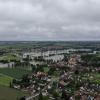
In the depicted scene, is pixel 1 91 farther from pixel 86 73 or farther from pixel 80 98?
pixel 86 73

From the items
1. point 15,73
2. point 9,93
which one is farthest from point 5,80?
point 9,93

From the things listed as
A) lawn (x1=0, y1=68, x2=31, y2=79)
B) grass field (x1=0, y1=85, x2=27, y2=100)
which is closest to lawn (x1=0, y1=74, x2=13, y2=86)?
lawn (x1=0, y1=68, x2=31, y2=79)

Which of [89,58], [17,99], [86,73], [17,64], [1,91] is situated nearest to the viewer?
[17,99]

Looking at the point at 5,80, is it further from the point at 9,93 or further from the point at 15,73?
the point at 9,93

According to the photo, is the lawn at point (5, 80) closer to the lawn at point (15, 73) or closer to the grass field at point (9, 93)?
the lawn at point (15, 73)

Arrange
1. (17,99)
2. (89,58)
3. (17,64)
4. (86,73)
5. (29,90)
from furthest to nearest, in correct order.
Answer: (89,58)
(17,64)
(86,73)
(29,90)
(17,99)

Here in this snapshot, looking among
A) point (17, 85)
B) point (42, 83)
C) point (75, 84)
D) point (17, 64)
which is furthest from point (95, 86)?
point (17, 64)

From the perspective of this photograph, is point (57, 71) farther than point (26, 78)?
Yes

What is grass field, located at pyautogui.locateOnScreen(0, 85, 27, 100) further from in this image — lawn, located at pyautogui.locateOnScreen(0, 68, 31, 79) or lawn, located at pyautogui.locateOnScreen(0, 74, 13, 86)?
lawn, located at pyautogui.locateOnScreen(0, 68, 31, 79)

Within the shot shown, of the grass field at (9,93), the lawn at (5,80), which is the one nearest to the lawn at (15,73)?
the lawn at (5,80)
